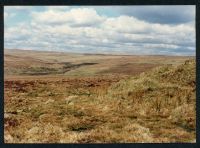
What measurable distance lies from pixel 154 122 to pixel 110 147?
26.9 feet

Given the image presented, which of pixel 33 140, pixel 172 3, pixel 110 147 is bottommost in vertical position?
pixel 33 140

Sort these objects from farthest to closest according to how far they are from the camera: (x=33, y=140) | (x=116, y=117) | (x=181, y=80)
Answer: (x=181, y=80)
(x=116, y=117)
(x=33, y=140)

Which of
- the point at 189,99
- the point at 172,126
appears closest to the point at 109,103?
the point at 189,99

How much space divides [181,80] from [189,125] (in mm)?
7941

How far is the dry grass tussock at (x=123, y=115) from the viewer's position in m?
15.4

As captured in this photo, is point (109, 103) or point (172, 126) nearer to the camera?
point (172, 126)

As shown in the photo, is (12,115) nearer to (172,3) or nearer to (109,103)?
(109,103)

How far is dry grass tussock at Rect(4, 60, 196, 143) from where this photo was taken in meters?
15.4

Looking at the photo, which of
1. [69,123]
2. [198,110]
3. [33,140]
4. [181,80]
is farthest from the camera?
[181,80]

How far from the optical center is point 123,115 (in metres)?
19.6

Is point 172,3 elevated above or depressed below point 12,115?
above

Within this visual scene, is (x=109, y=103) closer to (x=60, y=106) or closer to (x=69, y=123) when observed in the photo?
(x=60, y=106)

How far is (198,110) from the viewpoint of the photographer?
31.3 ft

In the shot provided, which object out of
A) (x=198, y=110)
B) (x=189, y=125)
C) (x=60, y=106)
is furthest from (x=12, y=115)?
(x=198, y=110)
